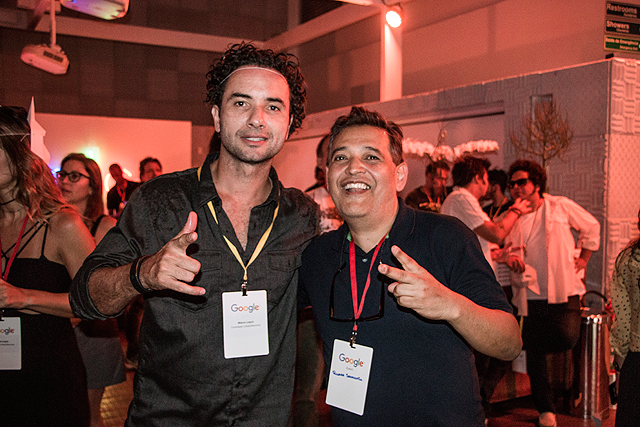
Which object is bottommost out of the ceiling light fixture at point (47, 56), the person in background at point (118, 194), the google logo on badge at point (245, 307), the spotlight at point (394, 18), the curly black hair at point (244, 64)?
the google logo on badge at point (245, 307)

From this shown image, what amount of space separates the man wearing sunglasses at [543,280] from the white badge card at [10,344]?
3356 millimetres

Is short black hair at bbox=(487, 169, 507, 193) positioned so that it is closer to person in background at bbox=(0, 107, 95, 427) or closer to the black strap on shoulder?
the black strap on shoulder

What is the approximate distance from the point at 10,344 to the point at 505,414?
356cm

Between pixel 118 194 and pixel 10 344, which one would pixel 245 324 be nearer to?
pixel 10 344

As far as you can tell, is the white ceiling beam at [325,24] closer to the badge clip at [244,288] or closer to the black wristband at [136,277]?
the badge clip at [244,288]

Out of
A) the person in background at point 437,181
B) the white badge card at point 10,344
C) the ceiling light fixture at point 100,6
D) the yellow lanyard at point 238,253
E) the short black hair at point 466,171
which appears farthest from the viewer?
the ceiling light fixture at point 100,6

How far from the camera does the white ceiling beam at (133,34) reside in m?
10.9

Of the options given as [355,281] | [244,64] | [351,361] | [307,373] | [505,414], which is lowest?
[505,414]

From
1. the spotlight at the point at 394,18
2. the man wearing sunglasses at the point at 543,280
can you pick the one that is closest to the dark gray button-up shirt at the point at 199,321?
the man wearing sunglasses at the point at 543,280

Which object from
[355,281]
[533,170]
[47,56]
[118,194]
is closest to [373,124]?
[355,281]

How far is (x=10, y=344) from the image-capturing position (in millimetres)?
1987

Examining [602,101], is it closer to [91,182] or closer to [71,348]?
[91,182]

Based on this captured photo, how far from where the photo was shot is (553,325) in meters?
3.95

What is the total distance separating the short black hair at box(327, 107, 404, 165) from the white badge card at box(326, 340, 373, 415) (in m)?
0.70
